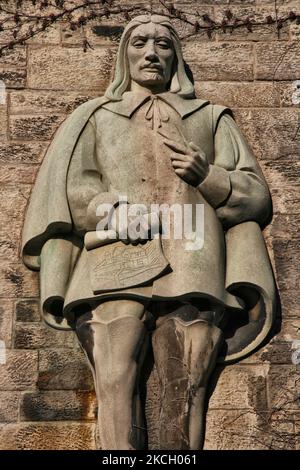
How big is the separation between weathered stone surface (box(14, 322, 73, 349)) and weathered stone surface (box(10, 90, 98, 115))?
125cm

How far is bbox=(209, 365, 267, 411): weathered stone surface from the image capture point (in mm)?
7598

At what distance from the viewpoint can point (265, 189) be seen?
799cm

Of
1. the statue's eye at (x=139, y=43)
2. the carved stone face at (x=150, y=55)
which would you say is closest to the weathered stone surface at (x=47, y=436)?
the carved stone face at (x=150, y=55)

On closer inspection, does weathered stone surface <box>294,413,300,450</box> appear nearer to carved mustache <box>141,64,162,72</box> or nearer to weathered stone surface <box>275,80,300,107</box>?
weathered stone surface <box>275,80,300,107</box>

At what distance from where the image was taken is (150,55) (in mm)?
8047

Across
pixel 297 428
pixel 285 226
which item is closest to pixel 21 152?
pixel 285 226

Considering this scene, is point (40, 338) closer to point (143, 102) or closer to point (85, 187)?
point (85, 187)

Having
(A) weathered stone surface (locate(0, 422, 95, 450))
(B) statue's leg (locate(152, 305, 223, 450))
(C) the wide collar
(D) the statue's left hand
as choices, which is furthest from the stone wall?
(D) the statue's left hand

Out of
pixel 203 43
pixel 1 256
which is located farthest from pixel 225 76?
pixel 1 256

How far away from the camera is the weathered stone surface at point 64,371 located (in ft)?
25.0

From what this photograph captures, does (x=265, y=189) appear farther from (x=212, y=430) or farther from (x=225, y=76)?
(x=212, y=430)

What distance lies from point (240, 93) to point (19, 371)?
1970 millimetres

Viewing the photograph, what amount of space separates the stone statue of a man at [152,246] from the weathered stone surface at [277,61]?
44 centimetres

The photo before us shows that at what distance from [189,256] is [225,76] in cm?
126
